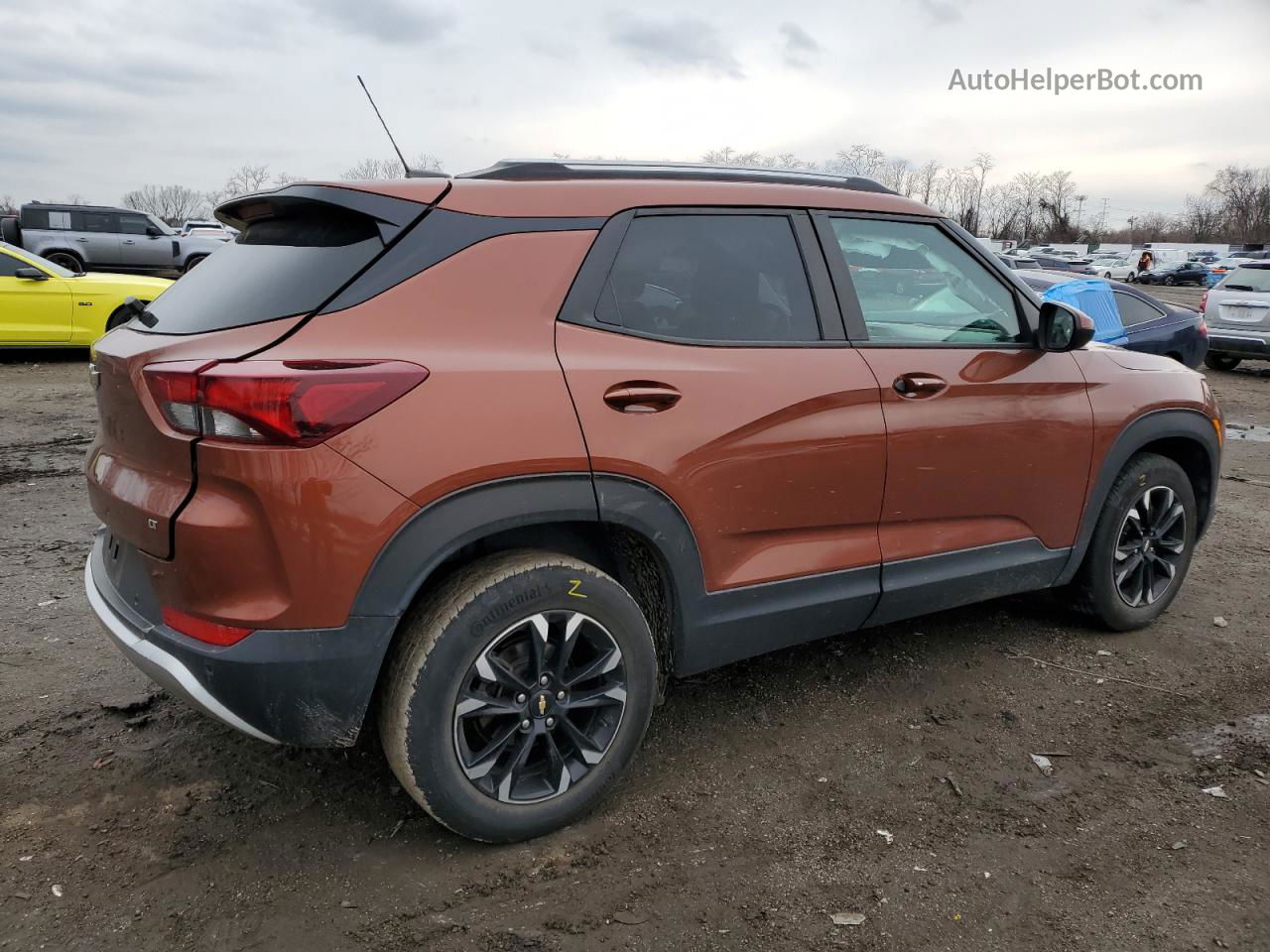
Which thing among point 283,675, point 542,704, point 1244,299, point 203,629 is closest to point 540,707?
point 542,704

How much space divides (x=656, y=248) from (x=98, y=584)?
74.0 inches

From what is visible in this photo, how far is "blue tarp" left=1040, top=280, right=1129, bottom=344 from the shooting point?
32.2ft

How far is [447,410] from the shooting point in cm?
234

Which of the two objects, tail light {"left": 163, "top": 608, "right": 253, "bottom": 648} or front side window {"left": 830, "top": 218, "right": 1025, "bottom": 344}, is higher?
front side window {"left": 830, "top": 218, "right": 1025, "bottom": 344}

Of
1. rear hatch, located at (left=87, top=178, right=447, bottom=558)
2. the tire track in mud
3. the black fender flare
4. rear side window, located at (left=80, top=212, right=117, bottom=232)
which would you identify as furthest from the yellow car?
rear side window, located at (left=80, top=212, right=117, bottom=232)

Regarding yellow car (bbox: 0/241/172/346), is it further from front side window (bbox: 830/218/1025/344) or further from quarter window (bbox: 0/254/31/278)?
front side window (bbox: 830/218/1025/344)

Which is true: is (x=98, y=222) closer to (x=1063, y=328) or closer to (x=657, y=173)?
(x=657, y=173)

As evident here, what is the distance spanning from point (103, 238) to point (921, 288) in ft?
78.0

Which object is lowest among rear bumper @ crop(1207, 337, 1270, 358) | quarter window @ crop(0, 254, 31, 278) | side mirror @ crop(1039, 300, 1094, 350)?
rear bumper @ crop(1207, 337, 1270, 358)

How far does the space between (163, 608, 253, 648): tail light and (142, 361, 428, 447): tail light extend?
17.9 inches

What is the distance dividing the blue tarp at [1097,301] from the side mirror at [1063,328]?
6681mm

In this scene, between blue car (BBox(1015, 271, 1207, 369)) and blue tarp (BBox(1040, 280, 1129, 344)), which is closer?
blue tarp (BBox(1040, 280, 1129, 344))

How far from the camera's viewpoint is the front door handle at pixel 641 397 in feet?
8.46

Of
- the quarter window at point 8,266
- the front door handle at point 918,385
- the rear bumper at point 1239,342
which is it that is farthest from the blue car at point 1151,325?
the quarter window at point 8,266
